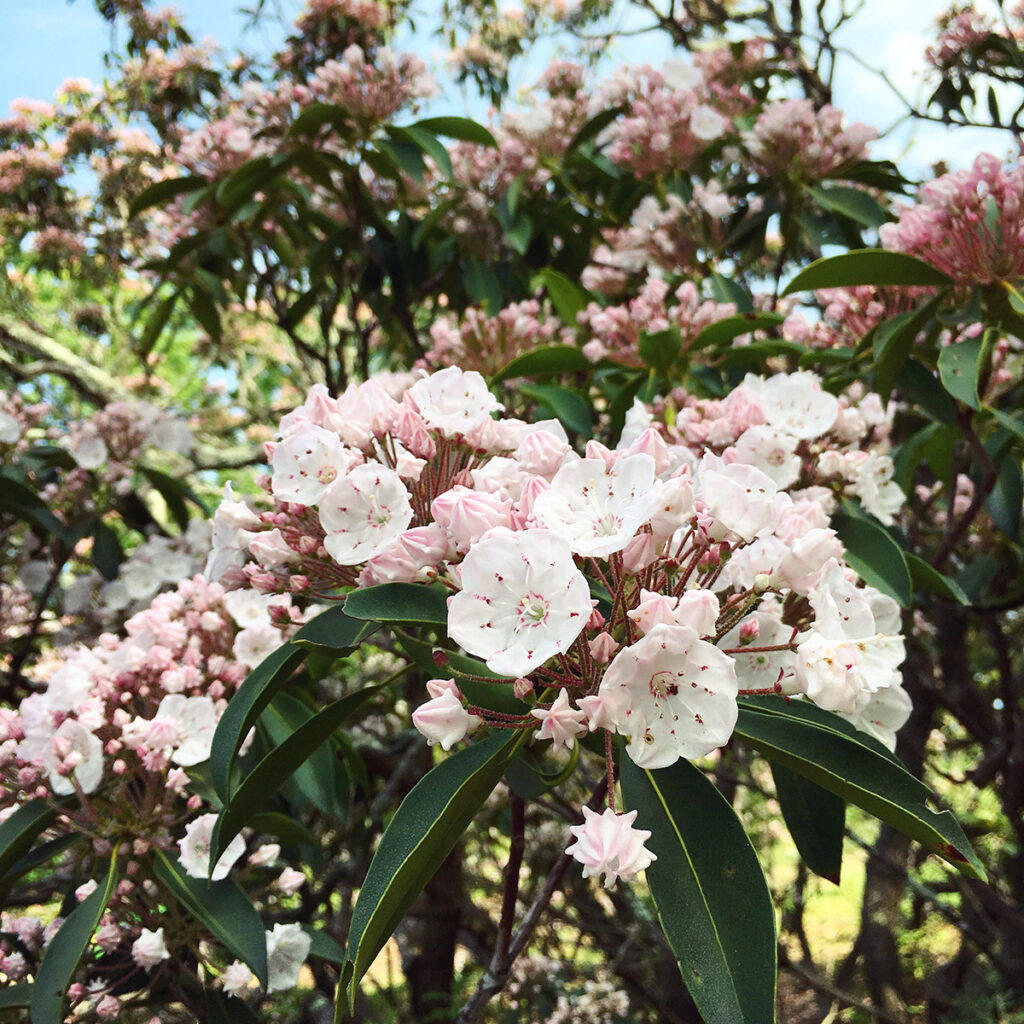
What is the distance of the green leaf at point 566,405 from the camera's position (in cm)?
187

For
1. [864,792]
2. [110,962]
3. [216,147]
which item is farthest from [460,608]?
[216,147]

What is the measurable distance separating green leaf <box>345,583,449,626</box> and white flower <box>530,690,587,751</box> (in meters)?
0.18

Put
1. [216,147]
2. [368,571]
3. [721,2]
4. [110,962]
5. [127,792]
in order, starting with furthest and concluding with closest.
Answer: [721,2], [216,147], [110,962], [127,792], [368,571]

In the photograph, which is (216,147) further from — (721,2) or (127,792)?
(721,2)

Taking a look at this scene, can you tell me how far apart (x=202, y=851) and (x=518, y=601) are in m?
0.83

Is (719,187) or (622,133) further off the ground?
(622,133)

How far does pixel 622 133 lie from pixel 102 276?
288 cm

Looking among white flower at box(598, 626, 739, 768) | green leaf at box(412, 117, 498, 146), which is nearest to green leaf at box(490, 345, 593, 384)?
green leaf at box(412, 117, 498, 146)

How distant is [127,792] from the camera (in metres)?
1.45

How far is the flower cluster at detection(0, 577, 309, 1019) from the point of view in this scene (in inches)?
53.7

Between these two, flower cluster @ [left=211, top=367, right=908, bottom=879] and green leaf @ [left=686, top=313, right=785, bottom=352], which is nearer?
flower cluster @ [left=211, top=367, right=908, bottom=879]

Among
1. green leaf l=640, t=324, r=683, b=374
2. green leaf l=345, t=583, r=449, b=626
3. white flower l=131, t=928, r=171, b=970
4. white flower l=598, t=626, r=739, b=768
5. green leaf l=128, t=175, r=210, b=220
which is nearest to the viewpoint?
white flower l=598, t=626, r=739, b=768

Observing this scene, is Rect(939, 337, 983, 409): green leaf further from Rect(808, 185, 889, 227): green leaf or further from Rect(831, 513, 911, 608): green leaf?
Rect(808, 185, 889, 227): green leaf

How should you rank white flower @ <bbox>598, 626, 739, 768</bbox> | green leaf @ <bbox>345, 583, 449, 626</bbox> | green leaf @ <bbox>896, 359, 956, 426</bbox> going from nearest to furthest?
white flower @ <bbox>598, 626, 739, 768</bbox> → green leaf @ <bbox>345, 583, 449, 626</bbox> → green leaf @ <bbox>896, 359, 956, 426</bbox>
